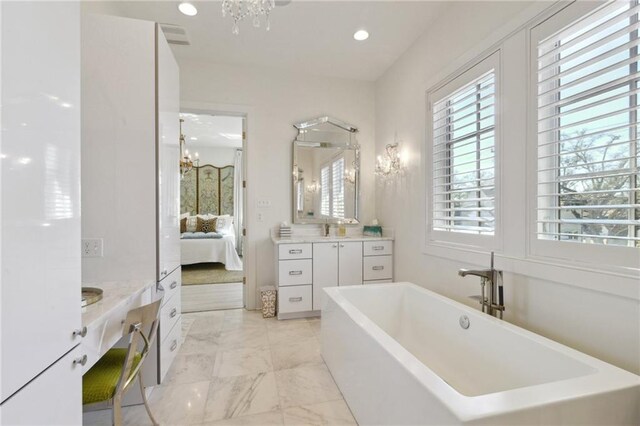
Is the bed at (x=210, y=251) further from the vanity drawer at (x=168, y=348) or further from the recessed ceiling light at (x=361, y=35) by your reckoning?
the recessed ceiling light at (x=361, y=35)

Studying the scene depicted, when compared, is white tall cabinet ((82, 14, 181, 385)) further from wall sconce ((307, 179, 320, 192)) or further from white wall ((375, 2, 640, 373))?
white wall ((375, 2, 640, 373))

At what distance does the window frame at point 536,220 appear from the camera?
1.34m

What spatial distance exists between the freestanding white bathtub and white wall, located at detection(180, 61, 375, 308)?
59.2 inches

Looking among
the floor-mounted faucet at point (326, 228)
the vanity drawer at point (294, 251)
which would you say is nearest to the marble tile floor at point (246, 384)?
the vanity drawer at point (294, 251)

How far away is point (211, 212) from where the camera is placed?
301 inches

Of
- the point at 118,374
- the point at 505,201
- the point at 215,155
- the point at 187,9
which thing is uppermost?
the point at 187,9

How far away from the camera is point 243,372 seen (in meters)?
2.18

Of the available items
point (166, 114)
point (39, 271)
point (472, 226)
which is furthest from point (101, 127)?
point (472, 226)

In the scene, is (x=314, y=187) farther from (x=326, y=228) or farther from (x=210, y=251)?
(x=210, y=251)

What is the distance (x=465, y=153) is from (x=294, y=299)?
7.21ft

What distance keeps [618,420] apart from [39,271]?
193 centimetres

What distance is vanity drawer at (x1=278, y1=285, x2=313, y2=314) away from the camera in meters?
3.18

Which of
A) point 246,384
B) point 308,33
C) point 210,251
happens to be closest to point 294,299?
point 246,384

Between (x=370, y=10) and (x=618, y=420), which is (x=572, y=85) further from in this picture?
(x=370, y=10)
